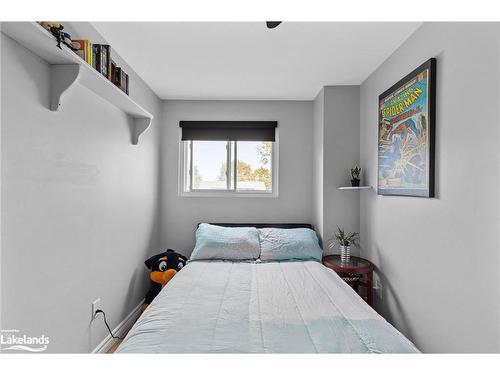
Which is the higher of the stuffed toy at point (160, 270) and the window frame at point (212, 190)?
the window frame at point (212, 190)

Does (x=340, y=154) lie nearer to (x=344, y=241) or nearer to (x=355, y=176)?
(x=355, y=176)

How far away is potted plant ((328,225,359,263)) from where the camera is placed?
2.48m

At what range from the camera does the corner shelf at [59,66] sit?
3.59 ft

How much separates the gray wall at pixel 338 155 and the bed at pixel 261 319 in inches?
31.0

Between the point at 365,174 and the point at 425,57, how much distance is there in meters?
1.20

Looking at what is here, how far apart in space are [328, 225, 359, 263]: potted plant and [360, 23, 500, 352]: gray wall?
464 mm

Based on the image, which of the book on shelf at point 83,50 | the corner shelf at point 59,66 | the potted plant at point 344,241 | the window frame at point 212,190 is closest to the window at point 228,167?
the window frame at point 212,190

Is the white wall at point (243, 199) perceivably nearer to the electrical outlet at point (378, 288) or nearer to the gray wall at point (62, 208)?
the gray wall at point (62, 208)

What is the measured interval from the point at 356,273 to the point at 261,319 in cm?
126

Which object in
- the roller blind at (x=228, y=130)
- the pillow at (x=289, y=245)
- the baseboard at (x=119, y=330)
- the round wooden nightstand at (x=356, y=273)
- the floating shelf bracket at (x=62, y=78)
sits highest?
the roller blind at (x=228, y=130)
